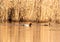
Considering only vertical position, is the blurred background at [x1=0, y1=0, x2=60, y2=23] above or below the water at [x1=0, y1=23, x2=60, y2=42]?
above

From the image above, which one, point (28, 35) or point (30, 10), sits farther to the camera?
point (30, 10)

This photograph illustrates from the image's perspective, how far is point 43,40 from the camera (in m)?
14.1

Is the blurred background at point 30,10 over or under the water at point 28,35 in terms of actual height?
over

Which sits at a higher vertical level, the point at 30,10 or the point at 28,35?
the point at 30,10

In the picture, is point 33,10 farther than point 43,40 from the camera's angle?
Yes

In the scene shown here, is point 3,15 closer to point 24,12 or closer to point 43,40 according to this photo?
point 24,12

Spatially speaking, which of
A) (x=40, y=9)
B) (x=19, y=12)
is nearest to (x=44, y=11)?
(x=40, y=9)

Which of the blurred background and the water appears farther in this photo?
the blurred background

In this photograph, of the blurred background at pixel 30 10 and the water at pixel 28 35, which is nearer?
the water at pixel 28 35

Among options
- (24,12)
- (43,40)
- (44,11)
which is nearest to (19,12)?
(24,12)

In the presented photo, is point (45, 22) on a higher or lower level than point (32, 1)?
lower

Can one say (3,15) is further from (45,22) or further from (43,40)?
(43,40)

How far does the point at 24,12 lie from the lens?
24.9 meters

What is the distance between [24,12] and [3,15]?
64.1 inches
